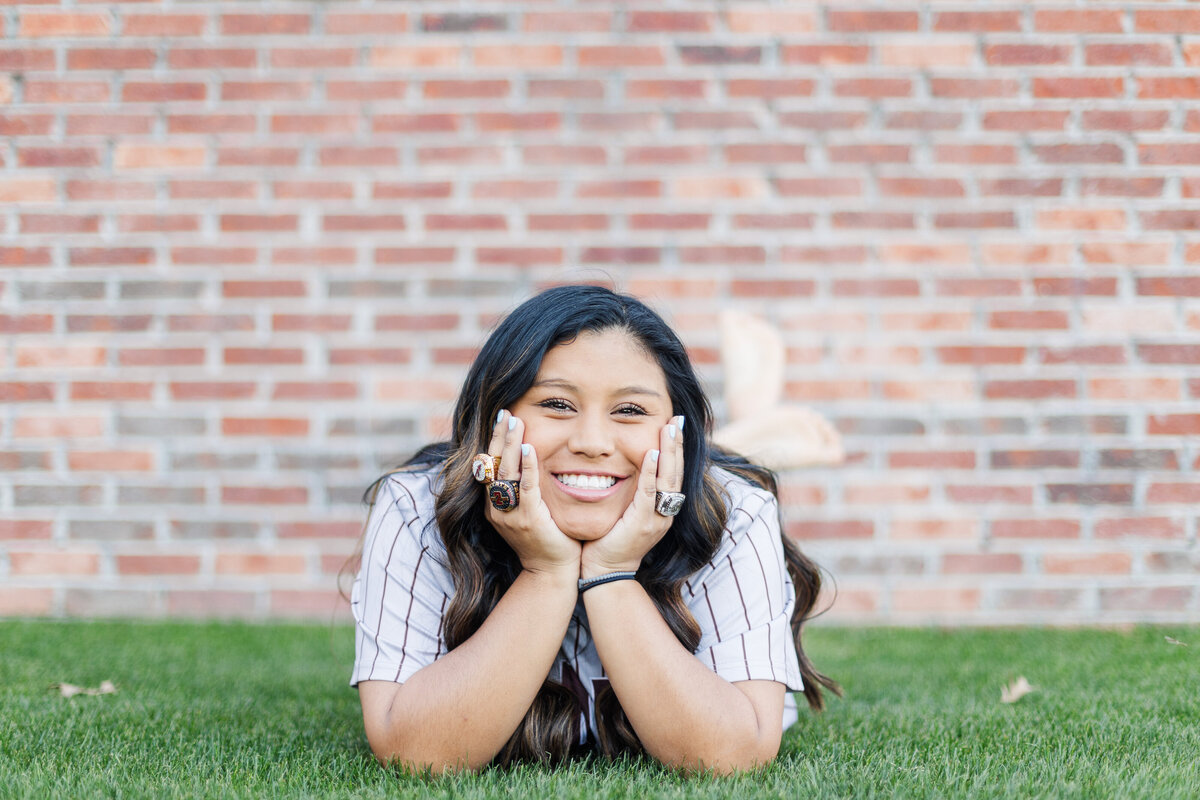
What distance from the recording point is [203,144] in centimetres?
379

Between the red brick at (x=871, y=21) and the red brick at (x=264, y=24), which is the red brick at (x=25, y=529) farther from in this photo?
the red brick at (x=871, y=21)

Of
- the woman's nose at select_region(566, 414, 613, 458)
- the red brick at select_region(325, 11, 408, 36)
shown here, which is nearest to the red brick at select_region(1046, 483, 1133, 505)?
the woman's nose at select_region(566, 414, 613, 458)

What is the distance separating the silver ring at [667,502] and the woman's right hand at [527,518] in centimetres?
17

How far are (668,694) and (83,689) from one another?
1.71m

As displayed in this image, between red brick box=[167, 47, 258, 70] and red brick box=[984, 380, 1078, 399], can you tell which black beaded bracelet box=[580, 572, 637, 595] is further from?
red brick box=[167, 47, 258, 70]

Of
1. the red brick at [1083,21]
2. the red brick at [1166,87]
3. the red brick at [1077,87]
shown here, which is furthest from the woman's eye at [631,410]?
the red brick at [1166,87]

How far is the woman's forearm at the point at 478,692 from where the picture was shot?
179 centimetres

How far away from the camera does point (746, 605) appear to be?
2.03 meters

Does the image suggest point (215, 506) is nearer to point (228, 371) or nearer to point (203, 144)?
point (228, 371)

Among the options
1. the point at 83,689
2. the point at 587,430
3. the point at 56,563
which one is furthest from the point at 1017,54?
the point at 56,563

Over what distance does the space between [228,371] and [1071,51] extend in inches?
135

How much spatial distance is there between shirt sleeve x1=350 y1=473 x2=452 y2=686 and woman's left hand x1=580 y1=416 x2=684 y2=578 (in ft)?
1.09

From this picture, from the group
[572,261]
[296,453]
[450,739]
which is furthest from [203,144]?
[450,739]

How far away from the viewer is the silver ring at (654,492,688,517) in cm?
192
